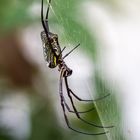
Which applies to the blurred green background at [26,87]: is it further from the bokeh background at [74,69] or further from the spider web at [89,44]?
the spider web at [89,44]

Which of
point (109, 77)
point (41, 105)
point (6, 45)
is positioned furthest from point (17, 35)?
point (109, 77)

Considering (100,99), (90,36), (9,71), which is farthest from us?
(9,71)

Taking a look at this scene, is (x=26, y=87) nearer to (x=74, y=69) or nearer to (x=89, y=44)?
(x=74, y=69)

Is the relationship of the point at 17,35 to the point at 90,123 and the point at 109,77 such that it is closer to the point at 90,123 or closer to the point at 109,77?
the point at 90,123

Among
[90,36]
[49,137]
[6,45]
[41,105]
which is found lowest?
[49,137]

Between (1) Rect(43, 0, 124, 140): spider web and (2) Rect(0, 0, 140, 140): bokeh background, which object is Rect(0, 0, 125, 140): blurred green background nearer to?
(2) Rect(0, 0, 140, 140): bokeh background

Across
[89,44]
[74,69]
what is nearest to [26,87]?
[74,69]

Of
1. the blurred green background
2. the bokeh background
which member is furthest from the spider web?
the blurred green background

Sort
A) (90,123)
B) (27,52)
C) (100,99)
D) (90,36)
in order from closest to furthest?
(100,99) < (90,36) < (90,123) < (27,52)

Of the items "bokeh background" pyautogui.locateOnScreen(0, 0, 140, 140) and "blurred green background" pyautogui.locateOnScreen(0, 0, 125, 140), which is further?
"blurred green background" pyautogui.locateOnScreen(0, 0, 125, 140)
